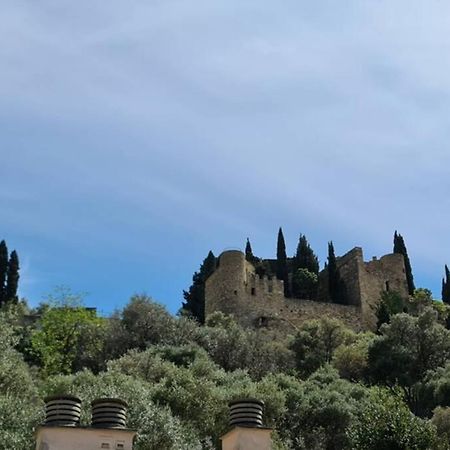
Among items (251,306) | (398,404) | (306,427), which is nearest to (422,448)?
(398,404)

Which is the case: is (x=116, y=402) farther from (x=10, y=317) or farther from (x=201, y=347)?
(x=10, y=317)

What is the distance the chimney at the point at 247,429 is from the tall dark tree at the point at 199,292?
51.9m

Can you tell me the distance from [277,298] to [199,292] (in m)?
9.30

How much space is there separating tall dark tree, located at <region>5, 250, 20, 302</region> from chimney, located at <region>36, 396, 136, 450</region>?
52402 mm

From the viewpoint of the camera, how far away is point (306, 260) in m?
72.8

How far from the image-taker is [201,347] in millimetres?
42281

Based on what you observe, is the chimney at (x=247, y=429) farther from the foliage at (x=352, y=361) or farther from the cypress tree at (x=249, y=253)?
the cypress tree at (x=249, y=253)

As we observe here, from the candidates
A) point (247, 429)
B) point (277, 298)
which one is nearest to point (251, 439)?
point (247, 429)

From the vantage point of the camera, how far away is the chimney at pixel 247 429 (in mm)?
10461

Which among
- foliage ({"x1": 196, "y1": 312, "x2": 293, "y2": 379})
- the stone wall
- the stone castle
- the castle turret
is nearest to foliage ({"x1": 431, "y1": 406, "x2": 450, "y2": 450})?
foliage ({"x1": 196, "y1": 312, "x2": 293, "y2": 379})

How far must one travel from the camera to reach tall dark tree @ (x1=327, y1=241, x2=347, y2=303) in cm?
6556

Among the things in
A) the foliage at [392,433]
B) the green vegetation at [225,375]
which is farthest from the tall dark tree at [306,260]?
the foliage at [392,433]

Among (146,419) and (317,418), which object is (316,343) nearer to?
(317,418)

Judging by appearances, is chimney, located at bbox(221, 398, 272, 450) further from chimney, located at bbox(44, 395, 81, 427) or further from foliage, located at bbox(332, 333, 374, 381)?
foliage, located at bbox(332, 333, 374, 381)
